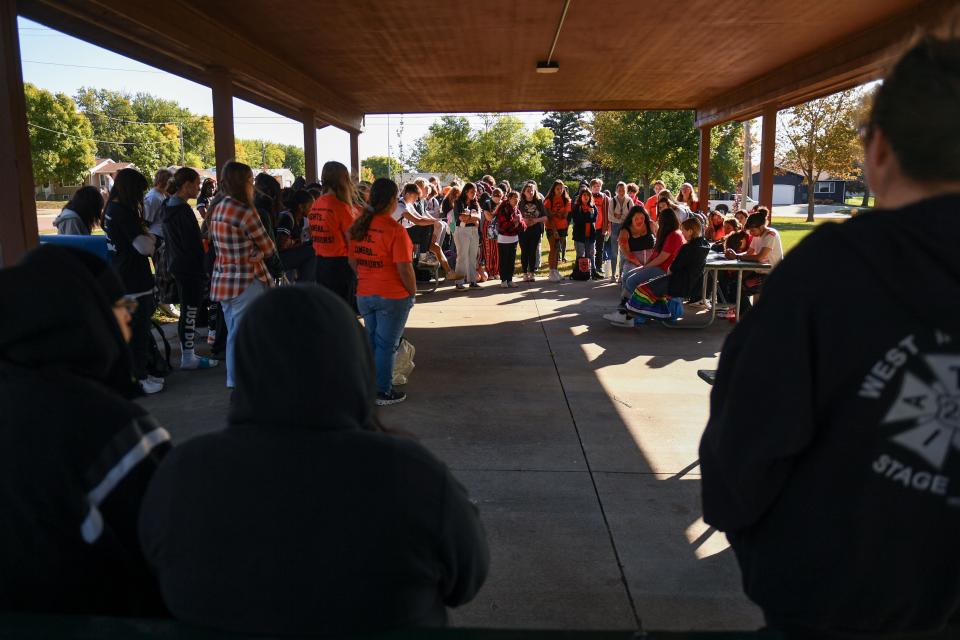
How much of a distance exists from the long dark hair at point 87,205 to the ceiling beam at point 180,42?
1.63 meters

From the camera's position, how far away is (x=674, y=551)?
3.41 meters

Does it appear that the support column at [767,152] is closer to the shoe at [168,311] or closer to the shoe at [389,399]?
the shoe at [389,399]

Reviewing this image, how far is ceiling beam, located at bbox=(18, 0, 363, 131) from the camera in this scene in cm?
644

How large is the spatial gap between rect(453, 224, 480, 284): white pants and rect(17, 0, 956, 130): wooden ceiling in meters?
2.77

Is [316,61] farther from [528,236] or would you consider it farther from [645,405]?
[645,405]

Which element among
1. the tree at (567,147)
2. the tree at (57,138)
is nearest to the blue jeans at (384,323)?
the tree at (57,138)

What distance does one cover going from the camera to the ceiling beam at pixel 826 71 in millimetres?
8680

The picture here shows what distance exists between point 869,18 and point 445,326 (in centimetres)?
669

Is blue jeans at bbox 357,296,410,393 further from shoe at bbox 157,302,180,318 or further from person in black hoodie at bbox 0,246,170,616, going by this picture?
shoe at bbox 157,302,180,318

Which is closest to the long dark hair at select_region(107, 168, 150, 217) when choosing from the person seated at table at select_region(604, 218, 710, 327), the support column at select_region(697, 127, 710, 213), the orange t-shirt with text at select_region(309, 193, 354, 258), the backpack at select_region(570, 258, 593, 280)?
the orange t-shirt with text at select_region(309, 193, 354, 258)

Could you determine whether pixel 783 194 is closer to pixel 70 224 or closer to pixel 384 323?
pixel 384 323

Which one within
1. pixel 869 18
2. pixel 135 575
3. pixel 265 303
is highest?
pixel 869 18

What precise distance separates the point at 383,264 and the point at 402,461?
13.3ft

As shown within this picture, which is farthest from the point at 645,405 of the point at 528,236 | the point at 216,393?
the point at 528,236
